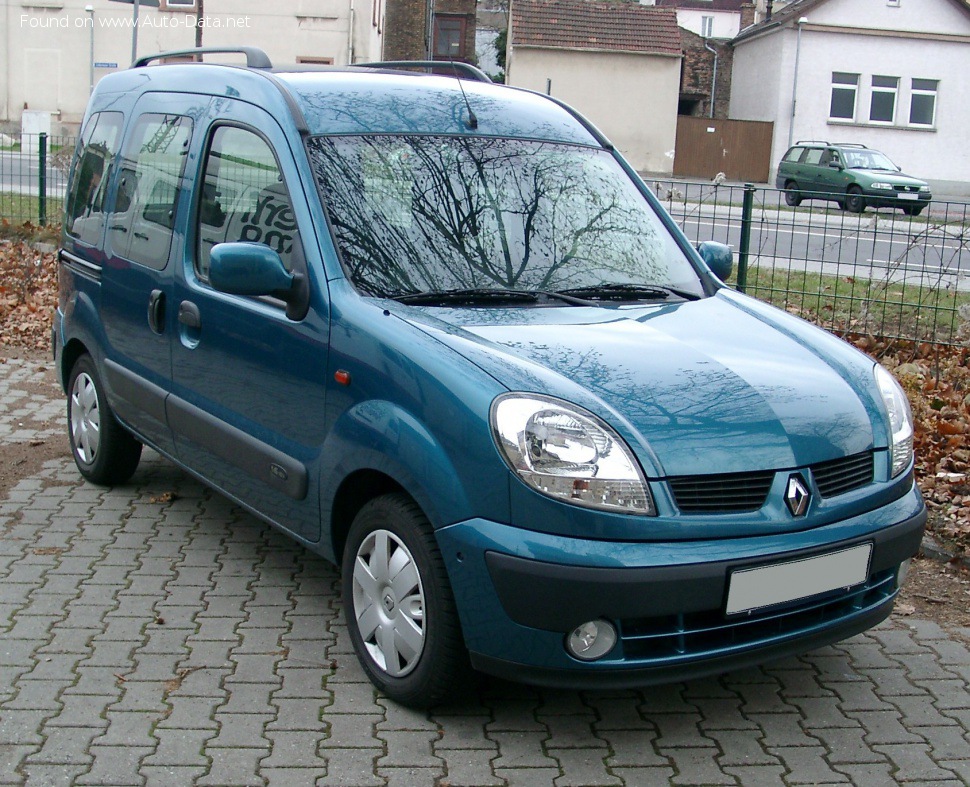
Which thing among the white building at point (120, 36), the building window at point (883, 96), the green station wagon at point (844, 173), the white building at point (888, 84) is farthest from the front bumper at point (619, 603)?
the building window at point (883, 96)

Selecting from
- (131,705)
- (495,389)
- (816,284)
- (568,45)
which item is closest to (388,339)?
(495,389)

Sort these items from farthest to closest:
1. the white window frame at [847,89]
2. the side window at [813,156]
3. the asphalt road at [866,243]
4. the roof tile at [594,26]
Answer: the white window frame at [847,89], the roof tile at [594,26], the side window at [813,156], the asphalt road at [866,243]

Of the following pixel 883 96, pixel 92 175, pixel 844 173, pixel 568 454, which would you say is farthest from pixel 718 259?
pixel 883 96

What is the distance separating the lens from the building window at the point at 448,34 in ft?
193

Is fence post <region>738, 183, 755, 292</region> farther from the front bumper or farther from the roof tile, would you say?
the roof tile

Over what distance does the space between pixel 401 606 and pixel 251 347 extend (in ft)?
4.03

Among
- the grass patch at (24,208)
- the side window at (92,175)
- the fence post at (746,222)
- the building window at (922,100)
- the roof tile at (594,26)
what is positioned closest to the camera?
the side window at (92,175)

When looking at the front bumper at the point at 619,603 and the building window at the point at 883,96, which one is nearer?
the front bumper at the point at 619,603

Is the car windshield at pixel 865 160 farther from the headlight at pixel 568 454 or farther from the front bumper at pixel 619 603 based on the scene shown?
the headlight at pixel 568 454

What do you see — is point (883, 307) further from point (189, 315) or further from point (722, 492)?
point (722, 492)

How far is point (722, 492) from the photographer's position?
11.1 ft

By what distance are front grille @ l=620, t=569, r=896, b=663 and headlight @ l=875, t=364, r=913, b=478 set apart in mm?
534

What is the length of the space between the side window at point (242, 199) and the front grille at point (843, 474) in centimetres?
193

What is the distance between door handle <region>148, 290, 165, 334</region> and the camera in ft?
16.5
